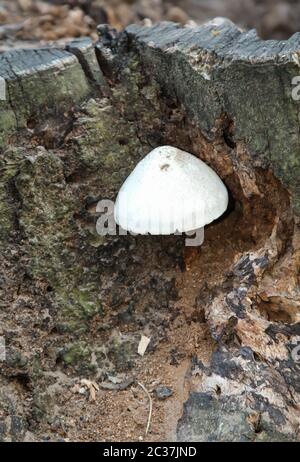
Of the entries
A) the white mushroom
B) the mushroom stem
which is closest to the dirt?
the mushroom stem

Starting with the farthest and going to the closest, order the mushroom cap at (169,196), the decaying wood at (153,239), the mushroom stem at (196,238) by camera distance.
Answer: the mushroom stem at (196,238)
the mushroom cap at (169,196)
the decaying wood at (153,239)

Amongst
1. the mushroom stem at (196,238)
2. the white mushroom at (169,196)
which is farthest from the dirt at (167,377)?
the white mushroom at (169,196)

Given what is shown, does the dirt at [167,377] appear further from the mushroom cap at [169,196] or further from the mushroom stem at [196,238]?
the mushroom cap at [169,196]

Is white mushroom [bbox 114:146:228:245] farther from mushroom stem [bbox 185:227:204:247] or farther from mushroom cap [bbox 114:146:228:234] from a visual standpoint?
mushroom stem [bbox 185:227:204:247]

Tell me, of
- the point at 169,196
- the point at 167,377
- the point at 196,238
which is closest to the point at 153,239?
the point at 196,238

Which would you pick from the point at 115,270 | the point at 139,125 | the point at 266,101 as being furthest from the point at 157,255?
the point at 266,101

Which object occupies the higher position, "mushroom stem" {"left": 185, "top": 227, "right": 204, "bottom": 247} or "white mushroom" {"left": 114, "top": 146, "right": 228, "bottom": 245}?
"white mushroom" {"left": 114, "top": 146, "right": 228, "bottom": 245}

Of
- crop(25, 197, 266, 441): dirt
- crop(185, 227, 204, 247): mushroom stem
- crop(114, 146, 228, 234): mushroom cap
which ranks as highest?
crop(114, 146, 228, 234): mushroom cap

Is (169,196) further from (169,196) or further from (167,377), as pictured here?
(167,377)
